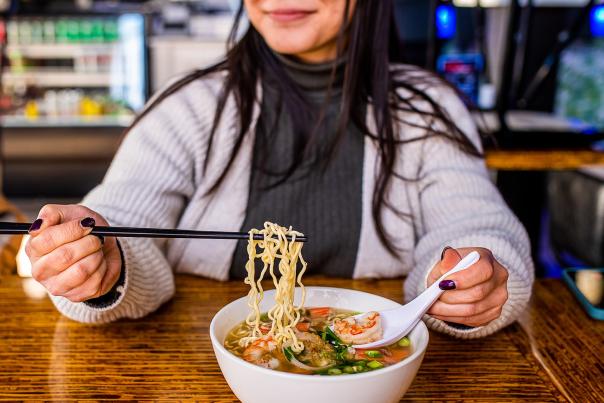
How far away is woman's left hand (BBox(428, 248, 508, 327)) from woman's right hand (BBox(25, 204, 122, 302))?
0.56m

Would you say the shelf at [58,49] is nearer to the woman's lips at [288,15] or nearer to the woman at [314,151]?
the woman at [314,151]

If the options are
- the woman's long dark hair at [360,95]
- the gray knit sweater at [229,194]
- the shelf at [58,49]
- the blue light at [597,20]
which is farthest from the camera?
the shelf at [58,49]

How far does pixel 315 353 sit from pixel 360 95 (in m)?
0.92

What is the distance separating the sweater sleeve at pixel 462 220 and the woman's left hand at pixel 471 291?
90 mm

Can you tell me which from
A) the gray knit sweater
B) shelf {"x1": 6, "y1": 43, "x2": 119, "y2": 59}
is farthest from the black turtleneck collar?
shelf {"x1": 6, "y1": 43, "x2": 119, "y2": 59}

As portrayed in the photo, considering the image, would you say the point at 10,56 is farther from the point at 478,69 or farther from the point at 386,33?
the point at 386,33

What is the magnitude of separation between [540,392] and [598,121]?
168 inches

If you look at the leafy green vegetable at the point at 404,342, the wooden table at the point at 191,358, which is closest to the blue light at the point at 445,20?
the wooden table at the point at 191,358

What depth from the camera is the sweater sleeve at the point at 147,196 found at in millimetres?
1139

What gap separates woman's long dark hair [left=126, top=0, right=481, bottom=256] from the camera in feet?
5.15

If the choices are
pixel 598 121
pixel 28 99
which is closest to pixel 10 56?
pixel 28 99

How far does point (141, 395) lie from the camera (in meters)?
0.91

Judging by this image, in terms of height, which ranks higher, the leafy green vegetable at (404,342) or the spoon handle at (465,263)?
the spoon handle at (465,263)

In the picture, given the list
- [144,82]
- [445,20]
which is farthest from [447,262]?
[144,82]
